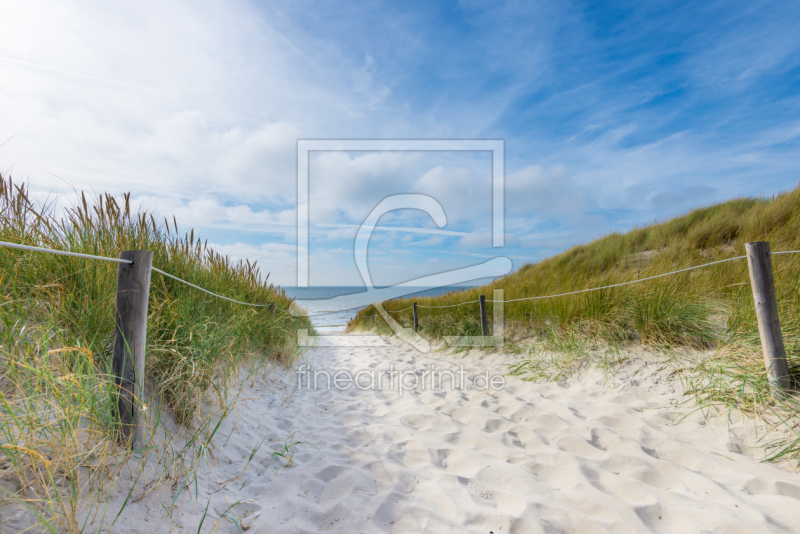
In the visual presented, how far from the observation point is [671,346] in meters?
3.45

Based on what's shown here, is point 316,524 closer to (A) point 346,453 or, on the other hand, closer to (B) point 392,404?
(A) point 346,453

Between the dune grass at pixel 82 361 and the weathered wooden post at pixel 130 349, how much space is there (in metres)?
0.05

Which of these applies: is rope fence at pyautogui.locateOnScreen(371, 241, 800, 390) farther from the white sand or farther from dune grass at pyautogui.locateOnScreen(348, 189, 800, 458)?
the white sand

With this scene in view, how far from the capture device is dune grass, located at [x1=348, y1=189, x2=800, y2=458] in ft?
8.53

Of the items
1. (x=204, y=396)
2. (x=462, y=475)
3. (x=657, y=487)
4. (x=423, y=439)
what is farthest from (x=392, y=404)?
(x=657, y=487)

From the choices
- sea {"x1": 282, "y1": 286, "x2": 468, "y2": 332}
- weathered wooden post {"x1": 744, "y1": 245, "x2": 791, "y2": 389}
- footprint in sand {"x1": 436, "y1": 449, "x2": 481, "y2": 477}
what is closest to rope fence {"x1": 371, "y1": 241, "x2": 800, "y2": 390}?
weathered wooden post {"x1": 744, "y1": 245, "x2": 791, "y2": 389}

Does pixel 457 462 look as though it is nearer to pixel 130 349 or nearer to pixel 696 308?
pixel 130 349

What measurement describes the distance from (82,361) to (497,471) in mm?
2173

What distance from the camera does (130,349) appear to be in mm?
1662

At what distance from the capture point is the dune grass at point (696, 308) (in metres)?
2.60

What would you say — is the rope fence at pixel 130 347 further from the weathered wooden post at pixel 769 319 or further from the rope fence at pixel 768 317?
the weathered wooden post at pixel 769 319

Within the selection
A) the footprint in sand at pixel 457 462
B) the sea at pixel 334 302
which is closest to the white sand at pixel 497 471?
the footprint in sand at pixel 457 462

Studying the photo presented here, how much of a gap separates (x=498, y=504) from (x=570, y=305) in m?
3.45

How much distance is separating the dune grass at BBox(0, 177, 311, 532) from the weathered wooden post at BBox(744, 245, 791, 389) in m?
3.44
